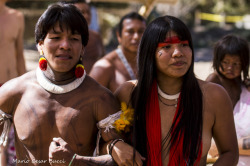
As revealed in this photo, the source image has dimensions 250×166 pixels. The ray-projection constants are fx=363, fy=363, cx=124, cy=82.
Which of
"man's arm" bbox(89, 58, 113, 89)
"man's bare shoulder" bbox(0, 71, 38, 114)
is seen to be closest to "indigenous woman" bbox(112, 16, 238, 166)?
"man's bare shoulder" bbox(0, 71, 38, 114)

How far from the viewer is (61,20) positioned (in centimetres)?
236

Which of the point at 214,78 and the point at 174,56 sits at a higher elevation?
the point at 174,56

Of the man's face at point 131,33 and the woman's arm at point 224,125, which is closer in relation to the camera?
the woman's arm at point 224,125

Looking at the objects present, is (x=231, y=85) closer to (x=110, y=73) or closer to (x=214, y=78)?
(x=214, y=78)

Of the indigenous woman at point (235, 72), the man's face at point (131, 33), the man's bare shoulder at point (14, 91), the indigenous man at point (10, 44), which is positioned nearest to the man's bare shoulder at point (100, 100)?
the man's bare shoulder at point (14, 91)

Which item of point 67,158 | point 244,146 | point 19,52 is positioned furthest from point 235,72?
point 19,52

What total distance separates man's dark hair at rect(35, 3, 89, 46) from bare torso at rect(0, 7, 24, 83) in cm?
223

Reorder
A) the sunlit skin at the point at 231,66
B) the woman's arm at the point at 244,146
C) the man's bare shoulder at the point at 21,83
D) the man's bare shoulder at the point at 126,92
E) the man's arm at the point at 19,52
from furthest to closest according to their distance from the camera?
1. the man's arm at the point at 19,52
2. the sunlit skin at the point at 231,66
3. the woman's arm at the point at 244,146
4. the man's bare shoulder at the point at 126,92
5. the man's bare shoulder at the point at 21,83

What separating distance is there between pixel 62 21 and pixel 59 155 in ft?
2.80

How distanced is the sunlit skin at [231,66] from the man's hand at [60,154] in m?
1.90

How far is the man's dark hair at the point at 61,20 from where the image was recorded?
2363 millimetres

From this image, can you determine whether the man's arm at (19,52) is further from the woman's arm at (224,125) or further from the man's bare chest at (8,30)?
the woman's arm at (224,125)

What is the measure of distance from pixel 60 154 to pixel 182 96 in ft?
2.96

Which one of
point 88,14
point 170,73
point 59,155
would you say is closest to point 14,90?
point 59,155
